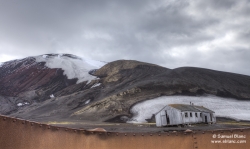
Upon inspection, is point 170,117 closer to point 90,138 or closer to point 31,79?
point 90,138

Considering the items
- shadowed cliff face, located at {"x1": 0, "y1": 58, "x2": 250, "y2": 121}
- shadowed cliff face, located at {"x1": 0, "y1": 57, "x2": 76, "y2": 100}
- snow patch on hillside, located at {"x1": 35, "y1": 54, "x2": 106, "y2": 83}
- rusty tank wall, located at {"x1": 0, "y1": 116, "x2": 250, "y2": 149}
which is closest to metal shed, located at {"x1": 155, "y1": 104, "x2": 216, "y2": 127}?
shadowed cliff face, located at {"x1": 0, "y1": 58, "x2": 250, "y2": 121}

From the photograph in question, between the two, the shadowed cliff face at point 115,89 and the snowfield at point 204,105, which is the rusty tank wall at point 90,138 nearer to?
the snowfield at point 204,105

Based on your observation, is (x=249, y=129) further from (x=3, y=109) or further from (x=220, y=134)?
(x=3, y=109)

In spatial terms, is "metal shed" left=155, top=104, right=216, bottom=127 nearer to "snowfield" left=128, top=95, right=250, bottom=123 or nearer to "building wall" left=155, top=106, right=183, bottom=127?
"building wall" left=155, top=106, right=183, bottom=127

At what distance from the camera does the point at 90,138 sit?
439 centimetres

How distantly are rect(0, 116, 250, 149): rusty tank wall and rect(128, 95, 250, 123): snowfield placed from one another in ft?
131

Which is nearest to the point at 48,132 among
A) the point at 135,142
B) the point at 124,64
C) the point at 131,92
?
the point at 135,142

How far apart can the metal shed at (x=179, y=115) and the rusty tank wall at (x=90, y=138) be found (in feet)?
106

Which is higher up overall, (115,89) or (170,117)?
(115,89)

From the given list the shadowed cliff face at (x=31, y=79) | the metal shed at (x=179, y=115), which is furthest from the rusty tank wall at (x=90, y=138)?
the shadowed cliff face at (x=31, y=79)

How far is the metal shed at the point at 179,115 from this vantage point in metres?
36.1

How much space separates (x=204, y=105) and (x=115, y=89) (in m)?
25.4

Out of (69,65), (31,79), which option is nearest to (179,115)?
(69,65)

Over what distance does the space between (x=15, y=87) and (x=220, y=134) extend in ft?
319
